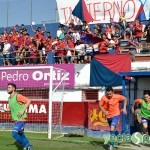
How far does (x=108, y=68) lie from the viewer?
19.4 metres

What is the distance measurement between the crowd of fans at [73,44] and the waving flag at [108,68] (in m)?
0.56

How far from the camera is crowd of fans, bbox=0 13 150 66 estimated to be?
20234 mm

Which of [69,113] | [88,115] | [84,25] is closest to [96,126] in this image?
[88,115]

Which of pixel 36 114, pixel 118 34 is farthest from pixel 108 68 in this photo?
pixel 36 114

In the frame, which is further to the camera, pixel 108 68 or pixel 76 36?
pixel 76 36

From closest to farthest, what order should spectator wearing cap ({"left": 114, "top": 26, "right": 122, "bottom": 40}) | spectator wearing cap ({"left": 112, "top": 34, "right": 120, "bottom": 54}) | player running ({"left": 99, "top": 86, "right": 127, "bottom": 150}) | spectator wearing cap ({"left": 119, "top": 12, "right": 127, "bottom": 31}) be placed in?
1. player running ({"left": 99, "top": 86, "right": 127, "bottom": 150})
2. spectator wearing cap ({"left": 112, "top": 34, "right": 120, "bottom": 54})
3. spectator wearing cap ({"left": 114, "top": 26, "right": 122, "bottom": 40})
4. spectator wearing cap ({"left": 119, "top": 12, "right": 127, "bottom": 31})

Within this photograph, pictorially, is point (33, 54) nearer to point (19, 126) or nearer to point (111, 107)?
point (111, 107)

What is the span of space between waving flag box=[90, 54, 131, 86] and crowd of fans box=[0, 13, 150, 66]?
1.83 ft

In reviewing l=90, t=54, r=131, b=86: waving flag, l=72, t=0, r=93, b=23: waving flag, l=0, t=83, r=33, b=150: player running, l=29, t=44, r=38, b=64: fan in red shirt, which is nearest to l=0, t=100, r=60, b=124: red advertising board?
l=90, t=54, r=131, b=86: waving flag

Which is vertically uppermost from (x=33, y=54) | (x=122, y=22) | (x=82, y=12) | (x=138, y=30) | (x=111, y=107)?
(x=82, y=12)

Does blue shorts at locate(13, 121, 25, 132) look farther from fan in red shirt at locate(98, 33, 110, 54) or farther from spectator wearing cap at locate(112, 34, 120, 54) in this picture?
spectator wearing cap at locate(112, 34, 120, 54)

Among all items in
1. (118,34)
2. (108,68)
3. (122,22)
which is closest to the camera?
(108,68)

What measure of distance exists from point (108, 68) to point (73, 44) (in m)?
3.27

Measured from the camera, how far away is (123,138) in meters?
13.8
